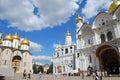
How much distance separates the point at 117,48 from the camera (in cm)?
3034

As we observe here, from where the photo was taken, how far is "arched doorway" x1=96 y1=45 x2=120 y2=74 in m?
32.8

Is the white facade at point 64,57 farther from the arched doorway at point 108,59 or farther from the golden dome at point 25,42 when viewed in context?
the arched doorway at point 108,59

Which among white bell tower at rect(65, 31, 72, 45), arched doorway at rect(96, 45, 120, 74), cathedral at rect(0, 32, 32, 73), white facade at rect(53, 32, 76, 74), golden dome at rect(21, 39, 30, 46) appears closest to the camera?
arched doorway at rect(96, 45, 120, 74)

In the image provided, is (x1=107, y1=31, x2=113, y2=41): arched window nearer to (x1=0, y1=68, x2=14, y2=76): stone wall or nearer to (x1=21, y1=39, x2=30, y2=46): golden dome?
(x1=0, y1=68, x2=14, y2=76): stone wall

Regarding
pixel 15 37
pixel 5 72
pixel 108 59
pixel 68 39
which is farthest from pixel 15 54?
pixel 108 59

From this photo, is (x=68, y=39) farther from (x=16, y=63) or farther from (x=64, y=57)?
(x=16, y=63)

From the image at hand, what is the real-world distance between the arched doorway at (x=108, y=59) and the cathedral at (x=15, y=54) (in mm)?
23990

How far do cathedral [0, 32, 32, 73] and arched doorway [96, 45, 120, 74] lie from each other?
24.0 m

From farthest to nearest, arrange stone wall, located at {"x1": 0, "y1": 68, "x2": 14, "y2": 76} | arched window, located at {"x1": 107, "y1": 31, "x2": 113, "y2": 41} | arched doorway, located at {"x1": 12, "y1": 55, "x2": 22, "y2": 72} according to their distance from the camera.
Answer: arched doorway, located at {"x1": 12, "y1": 55, "x2": 22, "y2": 72}
arched window, located at {"x1": 107, "y1": 31, "x2": 113, "y2": 41}
stone wall, located at {"x1": 0, "y1": 68, "x2": 14, "y2": 76}

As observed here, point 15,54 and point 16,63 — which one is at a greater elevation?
point 15,54

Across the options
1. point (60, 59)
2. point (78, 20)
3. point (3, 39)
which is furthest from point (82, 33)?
point (3, 39)

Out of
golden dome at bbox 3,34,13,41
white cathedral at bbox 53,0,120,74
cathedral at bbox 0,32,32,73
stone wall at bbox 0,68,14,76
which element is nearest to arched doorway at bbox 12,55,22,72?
cathedral at bbox 0,32,32,73

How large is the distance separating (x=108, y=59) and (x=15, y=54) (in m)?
A: 27.3

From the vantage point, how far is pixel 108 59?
34125 mm
